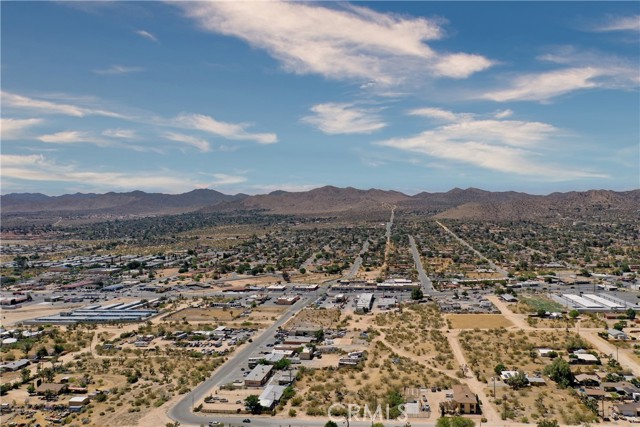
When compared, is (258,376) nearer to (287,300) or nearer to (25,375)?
(25,375)

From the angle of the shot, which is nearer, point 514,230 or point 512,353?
point 512,353

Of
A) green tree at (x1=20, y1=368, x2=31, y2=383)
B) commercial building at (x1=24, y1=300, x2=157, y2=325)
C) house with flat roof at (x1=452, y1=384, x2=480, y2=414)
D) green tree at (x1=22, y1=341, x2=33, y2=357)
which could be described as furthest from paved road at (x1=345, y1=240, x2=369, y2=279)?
green tree at (x1=20, y1=368, x2=31, y2=383)

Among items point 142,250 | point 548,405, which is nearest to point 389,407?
point 548,405

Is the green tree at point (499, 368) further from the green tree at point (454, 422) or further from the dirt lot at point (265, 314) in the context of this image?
the dirt lot at point (265, 314)

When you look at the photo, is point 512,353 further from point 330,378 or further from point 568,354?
point 330,378

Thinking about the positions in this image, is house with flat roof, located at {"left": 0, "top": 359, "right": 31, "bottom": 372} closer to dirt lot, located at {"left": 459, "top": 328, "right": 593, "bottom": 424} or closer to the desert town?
the desert town

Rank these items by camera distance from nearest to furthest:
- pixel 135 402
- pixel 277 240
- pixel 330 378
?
pixel 135 402 → pixel 330 378 → pixel 277 240

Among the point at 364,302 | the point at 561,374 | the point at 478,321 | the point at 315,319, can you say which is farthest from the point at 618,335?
the point at 315,319
